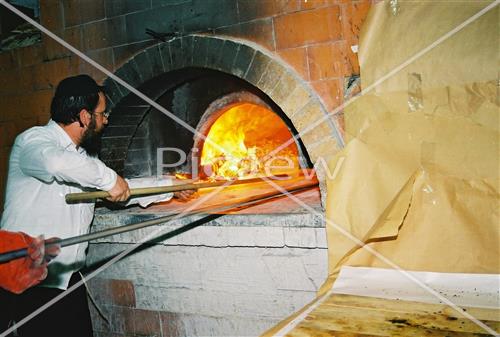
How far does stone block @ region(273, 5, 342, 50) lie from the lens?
3.02 m

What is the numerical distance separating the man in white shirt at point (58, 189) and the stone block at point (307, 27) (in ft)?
5.21

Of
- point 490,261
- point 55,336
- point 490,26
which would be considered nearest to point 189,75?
point 55,336

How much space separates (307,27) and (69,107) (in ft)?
6.49

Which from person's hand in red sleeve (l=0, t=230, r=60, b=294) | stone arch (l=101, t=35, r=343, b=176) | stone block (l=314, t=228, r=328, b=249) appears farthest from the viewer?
stone arch (l=101, t=35, r=343, b=176)

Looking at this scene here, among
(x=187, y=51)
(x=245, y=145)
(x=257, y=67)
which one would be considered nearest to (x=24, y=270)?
(x=257, y=67)

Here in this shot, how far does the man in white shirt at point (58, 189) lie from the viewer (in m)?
2.66

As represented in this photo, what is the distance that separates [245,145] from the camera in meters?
5.61

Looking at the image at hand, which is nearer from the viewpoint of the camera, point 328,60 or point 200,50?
point 328,60

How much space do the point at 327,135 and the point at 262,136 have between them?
2.72 meters

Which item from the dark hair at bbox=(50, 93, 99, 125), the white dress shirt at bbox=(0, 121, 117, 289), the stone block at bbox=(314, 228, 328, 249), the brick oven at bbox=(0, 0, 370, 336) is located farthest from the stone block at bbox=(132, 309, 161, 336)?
the dark hair at bbox=(50, 93, 99, 125)

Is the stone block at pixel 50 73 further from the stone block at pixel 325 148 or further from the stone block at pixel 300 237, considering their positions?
the stone block at pixel 300 237

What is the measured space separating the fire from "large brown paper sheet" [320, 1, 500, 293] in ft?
10.7

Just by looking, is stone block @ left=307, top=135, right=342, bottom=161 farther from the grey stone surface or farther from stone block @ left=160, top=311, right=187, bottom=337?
stone block @ left=160, top=311, right=187, bottom=337

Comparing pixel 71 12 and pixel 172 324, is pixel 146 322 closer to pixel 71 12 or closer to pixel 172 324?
pixel 172 324
